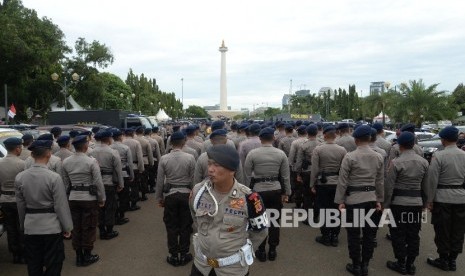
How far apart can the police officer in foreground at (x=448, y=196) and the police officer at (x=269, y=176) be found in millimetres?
2093

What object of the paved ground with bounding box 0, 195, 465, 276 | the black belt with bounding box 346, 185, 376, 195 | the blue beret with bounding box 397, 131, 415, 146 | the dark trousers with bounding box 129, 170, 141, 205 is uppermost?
the blue beret with bounding box 397, 131, 415, 146

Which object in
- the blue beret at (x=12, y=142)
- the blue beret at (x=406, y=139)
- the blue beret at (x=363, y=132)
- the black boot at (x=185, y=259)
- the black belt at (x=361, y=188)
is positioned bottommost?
the black boot at (x=185, y=259)

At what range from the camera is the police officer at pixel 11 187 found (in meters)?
5.51

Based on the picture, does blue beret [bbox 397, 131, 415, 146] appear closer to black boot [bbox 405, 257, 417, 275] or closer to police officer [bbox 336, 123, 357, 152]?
black boot [bbox 405, 257, 417, 275]

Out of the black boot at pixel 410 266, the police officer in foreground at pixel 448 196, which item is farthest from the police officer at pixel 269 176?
the police officer in foreground at pixel 448 196

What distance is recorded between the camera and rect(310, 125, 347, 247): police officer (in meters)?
6.55

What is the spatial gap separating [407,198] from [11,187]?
5.73 meters

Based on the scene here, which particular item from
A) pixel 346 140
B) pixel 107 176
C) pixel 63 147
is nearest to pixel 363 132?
pixel 346 140

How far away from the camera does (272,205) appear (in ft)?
19.5

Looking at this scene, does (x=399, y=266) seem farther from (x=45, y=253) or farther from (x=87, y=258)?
(x=45, y=253)

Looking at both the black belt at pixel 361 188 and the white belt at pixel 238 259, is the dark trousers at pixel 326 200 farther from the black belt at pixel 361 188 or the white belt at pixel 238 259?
the white belt at pixel 238 259

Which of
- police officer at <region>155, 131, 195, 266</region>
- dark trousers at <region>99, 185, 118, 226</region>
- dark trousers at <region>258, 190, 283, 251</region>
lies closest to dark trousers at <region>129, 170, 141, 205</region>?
dark trousers at <region>99, 185, 118, 226</region>

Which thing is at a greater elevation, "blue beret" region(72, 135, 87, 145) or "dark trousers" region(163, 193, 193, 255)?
"blue beret" region(72, 135, 87, 145)

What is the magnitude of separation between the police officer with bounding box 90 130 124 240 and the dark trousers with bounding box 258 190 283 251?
2702mm
